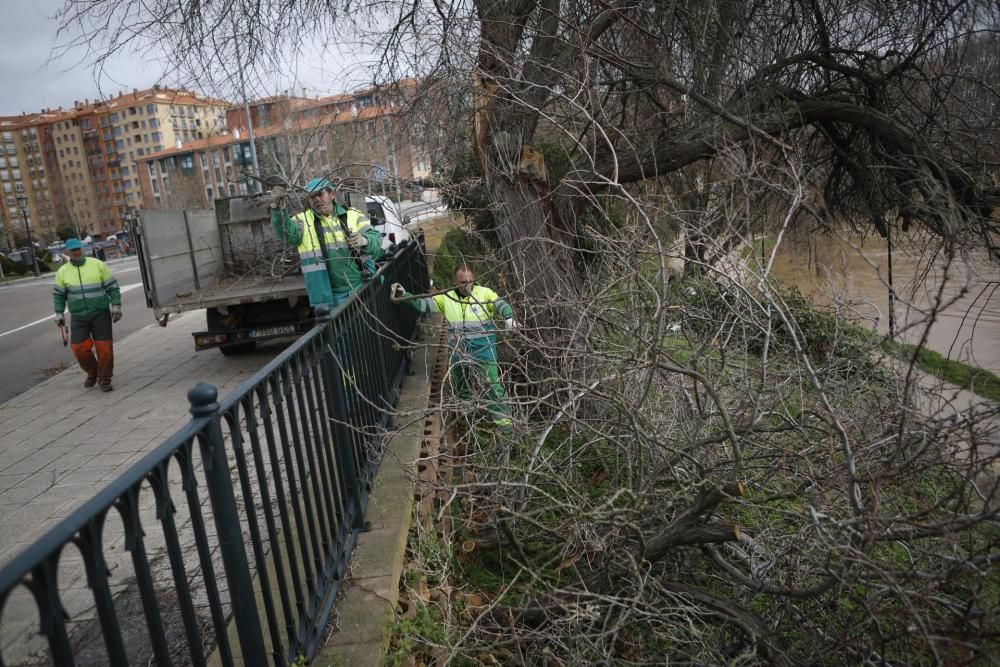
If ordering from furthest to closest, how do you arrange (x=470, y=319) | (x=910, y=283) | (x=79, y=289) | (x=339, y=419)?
(x=79, y=289) < (x=470, y=319) < (x=910, y=283) < (x=339, y=419)

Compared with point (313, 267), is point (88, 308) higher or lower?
lower

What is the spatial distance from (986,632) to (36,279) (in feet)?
117

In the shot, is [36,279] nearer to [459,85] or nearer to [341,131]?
[341,131]

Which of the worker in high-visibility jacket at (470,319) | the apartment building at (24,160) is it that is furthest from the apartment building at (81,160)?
the worker in high-visibility jacket at (470,319)

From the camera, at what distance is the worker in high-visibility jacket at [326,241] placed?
→ 706 centimetres

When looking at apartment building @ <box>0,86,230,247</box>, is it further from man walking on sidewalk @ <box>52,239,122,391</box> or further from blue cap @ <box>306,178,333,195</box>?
blue cap @ <box>306,178,333,195</box>

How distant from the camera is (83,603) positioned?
344 centimetres

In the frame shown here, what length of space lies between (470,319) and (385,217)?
4.67m

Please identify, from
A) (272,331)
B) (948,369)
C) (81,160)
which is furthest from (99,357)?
(81,160)

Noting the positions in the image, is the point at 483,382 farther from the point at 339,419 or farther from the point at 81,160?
the point at 81,160

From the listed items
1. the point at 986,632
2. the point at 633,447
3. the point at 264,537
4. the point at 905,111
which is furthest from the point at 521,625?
the point at 905,111

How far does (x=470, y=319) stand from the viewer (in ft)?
19.7

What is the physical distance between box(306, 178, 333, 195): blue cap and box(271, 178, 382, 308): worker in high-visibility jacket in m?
0.27

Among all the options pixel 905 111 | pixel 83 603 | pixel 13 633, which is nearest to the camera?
pixel 13 633
